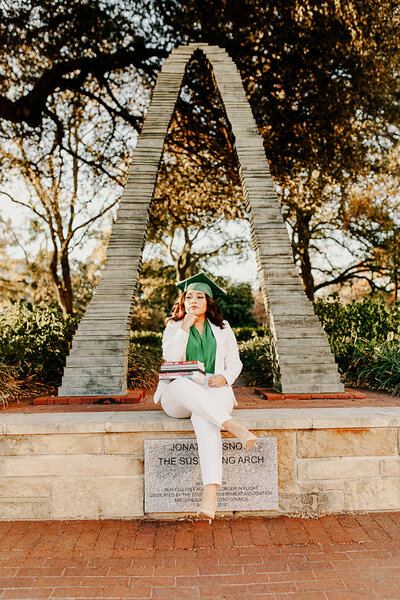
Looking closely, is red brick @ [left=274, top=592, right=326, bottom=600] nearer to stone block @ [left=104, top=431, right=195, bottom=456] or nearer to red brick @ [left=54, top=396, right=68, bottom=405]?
stone block @ [left=104, top=431, right=195, bottom=456]

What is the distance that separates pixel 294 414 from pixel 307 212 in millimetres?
12096

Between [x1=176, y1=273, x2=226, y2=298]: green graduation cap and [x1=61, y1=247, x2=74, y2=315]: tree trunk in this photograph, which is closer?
[x1=176, y1=273, x2=226, y2=298]: green graduation cap

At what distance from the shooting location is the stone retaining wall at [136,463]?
295cm

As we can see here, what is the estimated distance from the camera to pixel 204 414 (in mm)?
2797

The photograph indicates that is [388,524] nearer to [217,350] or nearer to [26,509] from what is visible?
[217,350]

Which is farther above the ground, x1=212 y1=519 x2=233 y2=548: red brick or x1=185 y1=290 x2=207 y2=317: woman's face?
x1=185 y1=290 x2=207 y2=317: woman's face

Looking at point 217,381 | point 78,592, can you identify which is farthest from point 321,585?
point 217,381

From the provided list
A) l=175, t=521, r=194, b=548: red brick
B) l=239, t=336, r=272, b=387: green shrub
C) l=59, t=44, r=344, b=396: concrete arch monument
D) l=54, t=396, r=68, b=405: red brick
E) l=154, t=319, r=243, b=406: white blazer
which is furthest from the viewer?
l=239, t=336, r=272, b=387: green shrub

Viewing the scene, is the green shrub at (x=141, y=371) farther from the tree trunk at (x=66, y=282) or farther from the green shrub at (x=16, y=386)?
the tree trunk at (x=66, y=282)

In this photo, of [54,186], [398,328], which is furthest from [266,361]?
[54,186]

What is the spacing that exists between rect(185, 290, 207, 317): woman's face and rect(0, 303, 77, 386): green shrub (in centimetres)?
260

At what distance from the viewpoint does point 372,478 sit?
301cm

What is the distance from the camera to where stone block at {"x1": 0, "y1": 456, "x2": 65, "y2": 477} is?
2.96 metres

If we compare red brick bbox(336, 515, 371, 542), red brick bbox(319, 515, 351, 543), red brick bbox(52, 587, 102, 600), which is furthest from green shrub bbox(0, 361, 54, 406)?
red brick bbox(336, 515, 371, 542)
